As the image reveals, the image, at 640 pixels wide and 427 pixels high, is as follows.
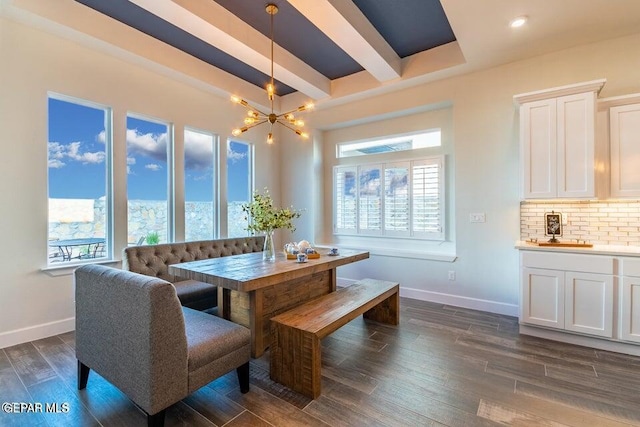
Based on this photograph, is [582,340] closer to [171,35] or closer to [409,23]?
[409,23]

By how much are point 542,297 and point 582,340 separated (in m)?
0.50

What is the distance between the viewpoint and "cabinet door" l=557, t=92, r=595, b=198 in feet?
9.57

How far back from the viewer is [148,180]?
12.9 ft

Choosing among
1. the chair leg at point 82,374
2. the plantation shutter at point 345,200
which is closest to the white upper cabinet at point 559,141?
the plantation shutter at point 345,200

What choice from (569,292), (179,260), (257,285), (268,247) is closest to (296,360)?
(257,285)

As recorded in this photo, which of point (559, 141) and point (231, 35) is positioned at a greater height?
point (231, 35)

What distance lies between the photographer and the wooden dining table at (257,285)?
2271mm

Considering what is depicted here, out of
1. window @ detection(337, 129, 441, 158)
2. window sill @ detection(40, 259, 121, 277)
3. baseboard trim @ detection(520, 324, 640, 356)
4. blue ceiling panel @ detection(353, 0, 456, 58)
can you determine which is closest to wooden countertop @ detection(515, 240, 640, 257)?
baseboard trim @ detection(520, 324, 640, 356)

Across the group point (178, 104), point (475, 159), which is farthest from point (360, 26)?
point (178, 104)

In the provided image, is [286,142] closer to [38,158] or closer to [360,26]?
[360,26]

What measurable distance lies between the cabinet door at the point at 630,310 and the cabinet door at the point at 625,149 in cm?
88

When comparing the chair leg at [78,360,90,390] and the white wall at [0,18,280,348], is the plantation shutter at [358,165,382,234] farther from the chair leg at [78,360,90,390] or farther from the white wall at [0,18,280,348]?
the chair leg at [78,360,90,390]

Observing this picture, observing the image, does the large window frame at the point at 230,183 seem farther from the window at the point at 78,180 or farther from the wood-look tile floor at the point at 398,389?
the wood-look tile floor at the point at 398,389

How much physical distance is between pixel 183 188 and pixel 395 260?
332 centimetres
